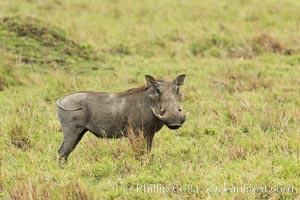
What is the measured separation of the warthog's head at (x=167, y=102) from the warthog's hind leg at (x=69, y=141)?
0.74m

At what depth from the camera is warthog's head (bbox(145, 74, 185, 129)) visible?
5371 millimetres

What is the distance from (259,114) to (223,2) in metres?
8.56

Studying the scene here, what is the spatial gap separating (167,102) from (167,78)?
432 centimetres

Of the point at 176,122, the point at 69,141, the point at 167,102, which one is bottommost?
the point at 69,141

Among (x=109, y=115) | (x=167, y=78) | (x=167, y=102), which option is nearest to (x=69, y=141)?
(x=109, y=115)

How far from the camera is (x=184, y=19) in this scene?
14484 mm

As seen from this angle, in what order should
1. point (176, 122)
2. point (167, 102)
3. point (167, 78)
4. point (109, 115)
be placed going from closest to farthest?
1. point (176, 122)
2. point (167, 102)
3. point (109, 115)
4. point (167, 78)

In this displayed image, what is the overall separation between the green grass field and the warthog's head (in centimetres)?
39

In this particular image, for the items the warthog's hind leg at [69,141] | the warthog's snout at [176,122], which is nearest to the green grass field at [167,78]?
the warthog's hind leg at [69,141]

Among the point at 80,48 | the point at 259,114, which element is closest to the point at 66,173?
the point at 259,114

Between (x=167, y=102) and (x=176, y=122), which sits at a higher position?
(x=167, y=102)

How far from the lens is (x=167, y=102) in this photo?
5.48m

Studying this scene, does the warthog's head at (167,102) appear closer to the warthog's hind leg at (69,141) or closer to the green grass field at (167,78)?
the green grass field at (167,78)

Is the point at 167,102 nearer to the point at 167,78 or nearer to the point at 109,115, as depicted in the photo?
the point at 109,115
